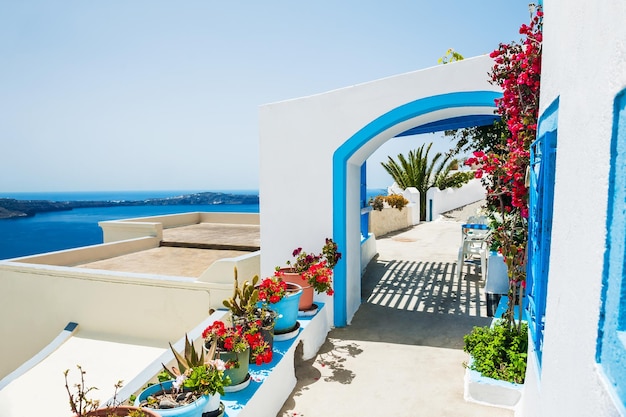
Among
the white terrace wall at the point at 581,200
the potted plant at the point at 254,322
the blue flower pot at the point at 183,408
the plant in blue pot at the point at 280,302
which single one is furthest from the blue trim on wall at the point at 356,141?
the blue flower pot at the point at 183,408

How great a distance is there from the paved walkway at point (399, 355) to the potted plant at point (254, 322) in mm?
834

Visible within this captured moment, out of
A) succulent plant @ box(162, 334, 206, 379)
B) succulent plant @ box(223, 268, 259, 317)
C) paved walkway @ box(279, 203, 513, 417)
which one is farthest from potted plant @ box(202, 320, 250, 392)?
paved walkway @ box(279, 203, 513, 417)

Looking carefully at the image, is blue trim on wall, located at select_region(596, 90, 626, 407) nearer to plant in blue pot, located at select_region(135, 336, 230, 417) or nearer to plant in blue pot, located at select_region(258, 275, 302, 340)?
plant in blue pot, located at select_region(135, 336, 230, 417)

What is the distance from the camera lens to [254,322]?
4594 millimetres

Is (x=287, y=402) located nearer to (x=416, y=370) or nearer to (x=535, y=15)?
(x=416, y=370)

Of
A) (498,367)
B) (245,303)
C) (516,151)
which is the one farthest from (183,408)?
(516,151)

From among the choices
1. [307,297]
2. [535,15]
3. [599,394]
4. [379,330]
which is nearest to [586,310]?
[599,394]

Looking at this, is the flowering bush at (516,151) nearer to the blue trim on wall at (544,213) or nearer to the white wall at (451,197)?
the blue trim on wall at (544,213)

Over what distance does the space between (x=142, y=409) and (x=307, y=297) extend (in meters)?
3.80

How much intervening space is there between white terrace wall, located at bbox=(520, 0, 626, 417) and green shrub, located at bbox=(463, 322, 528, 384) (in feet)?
6.74

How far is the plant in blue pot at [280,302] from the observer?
5.38 meters

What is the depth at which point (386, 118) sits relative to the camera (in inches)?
263

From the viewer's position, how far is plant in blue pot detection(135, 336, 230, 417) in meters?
3.20

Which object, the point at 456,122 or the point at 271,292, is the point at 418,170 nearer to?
the point at 456,122
